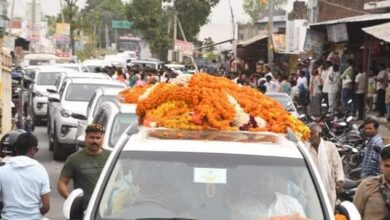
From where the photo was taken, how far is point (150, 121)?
6.64 meters

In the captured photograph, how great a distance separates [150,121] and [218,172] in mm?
1395

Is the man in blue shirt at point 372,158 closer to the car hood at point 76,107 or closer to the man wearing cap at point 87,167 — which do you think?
the man wearing cap at point 87,167

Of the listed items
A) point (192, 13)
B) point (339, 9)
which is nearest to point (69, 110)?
point (339, 9)

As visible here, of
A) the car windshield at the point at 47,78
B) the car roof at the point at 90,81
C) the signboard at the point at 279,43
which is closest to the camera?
the car roof at the point at 90,81

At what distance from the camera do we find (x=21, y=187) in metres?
6.39

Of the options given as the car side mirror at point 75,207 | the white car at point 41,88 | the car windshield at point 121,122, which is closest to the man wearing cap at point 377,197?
the car side mirror at point 75,207

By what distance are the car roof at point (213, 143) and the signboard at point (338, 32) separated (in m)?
17.8

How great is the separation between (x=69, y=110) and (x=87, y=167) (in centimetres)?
993

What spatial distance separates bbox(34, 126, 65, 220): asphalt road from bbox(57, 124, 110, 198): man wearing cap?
10.7 feet

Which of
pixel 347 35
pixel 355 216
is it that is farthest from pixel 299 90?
pixel 355 216

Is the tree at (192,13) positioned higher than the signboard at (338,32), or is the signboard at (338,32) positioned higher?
the tree at (192,13)

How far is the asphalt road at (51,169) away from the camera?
1118 cm

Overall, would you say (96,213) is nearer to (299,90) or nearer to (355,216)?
(355,216)

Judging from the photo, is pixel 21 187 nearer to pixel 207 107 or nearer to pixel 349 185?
pixel 207 107
